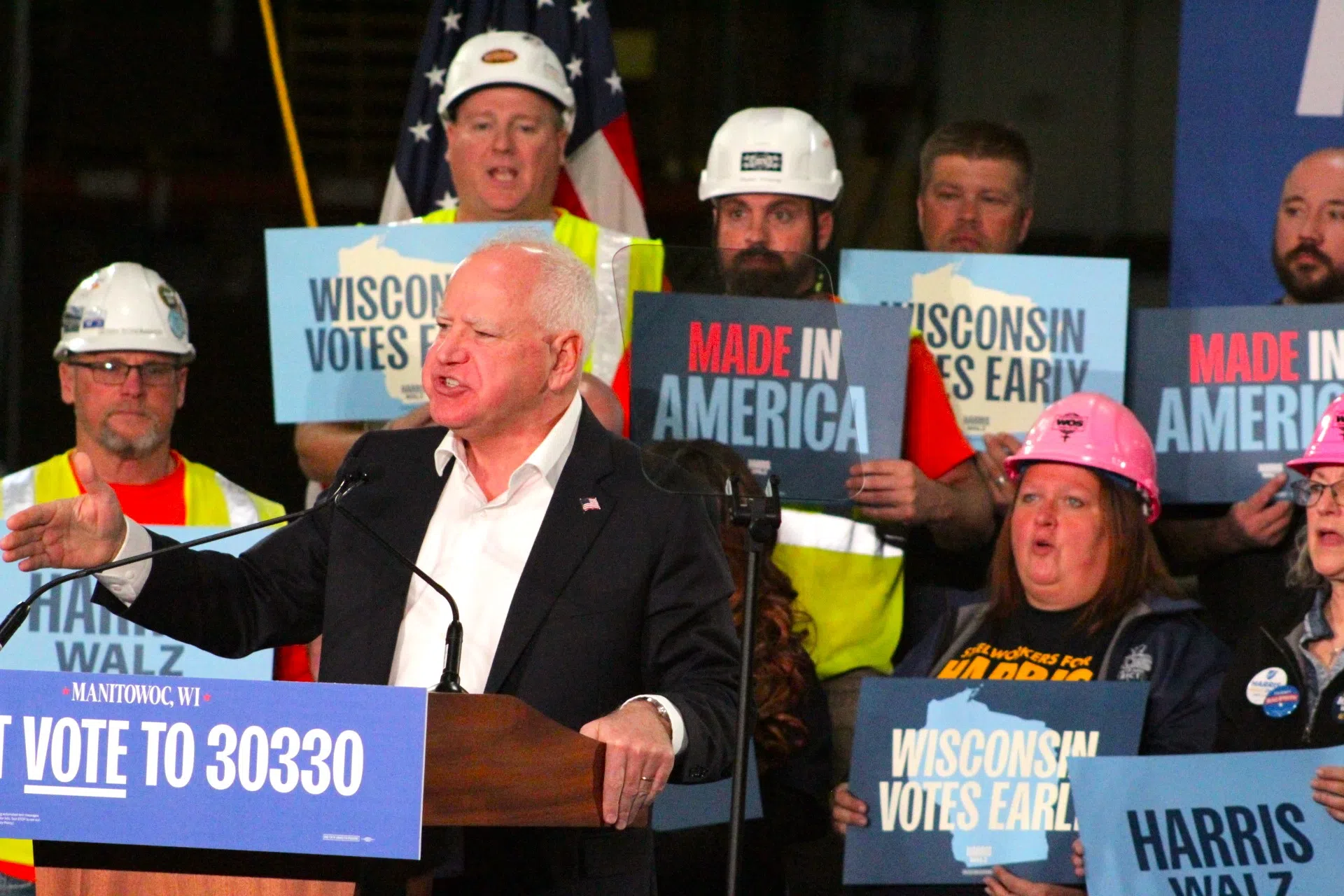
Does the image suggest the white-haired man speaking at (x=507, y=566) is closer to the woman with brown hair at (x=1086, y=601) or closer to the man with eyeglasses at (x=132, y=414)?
the woman with brown hair at (x=1086, y=601)

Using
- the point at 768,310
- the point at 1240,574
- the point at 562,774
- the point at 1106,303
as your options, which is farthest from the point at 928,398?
the point at 562,774

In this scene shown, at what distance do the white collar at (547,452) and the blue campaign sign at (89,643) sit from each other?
111 centimetres

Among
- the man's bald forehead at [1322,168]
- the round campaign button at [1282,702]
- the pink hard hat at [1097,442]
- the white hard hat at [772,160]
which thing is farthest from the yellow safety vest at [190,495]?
→ the man's bald forehead at [1322,168]

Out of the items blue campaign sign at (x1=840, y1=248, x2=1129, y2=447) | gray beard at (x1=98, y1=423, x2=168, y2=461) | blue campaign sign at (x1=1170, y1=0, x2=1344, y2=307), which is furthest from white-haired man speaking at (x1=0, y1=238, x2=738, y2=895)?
blue campaign sign at (x1=1170, y1=0, x2=1344, y2=307)

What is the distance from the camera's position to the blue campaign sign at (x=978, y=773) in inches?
145

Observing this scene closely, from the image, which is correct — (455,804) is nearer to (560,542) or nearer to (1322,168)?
(560,542)

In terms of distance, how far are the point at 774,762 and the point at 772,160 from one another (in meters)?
1.52

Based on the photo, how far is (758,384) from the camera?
3.31 meters

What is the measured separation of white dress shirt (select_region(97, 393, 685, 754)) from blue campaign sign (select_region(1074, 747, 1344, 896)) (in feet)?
3.87

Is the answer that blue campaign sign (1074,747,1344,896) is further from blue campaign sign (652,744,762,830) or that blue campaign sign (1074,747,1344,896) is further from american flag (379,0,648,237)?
american flag (379,0,648,237)

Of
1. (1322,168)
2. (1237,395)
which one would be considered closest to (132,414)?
(1237,395)

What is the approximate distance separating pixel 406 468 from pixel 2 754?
3.12 ft

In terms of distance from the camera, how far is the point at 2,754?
2.32 m

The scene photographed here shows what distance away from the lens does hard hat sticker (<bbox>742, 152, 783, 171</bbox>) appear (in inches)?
184
